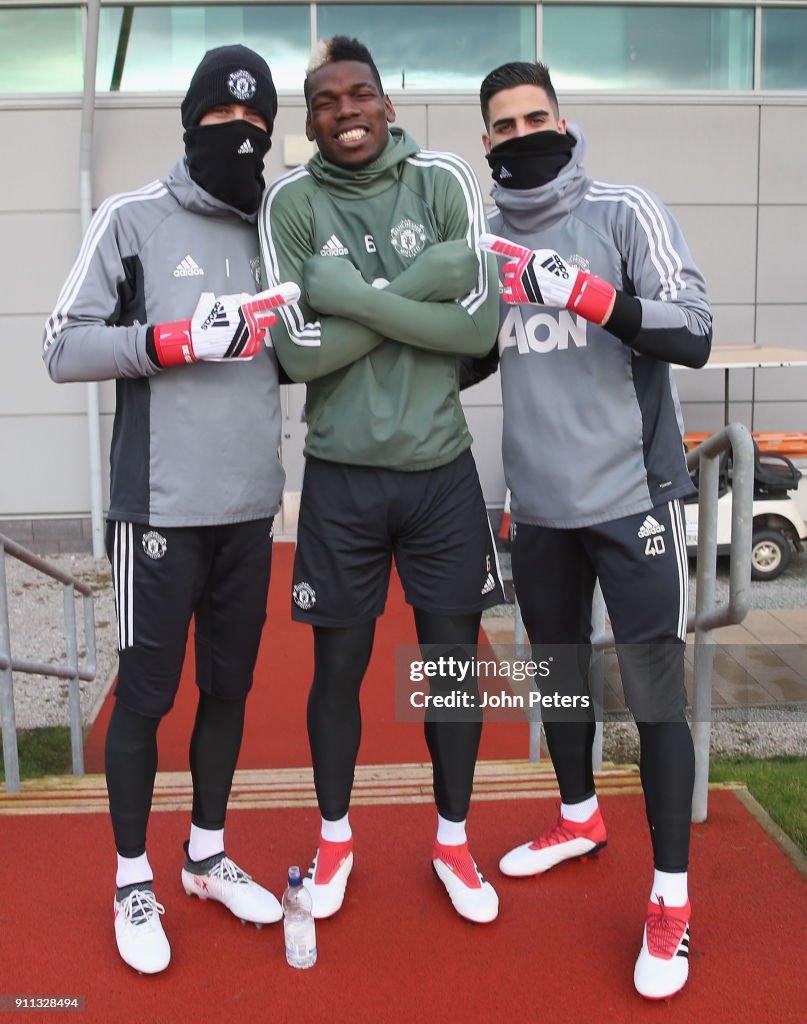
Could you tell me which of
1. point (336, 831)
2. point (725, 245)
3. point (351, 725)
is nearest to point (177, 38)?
point (725, 245)

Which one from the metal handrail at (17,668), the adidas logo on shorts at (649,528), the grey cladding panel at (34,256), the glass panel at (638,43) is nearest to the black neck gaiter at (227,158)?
the adidas logo on shorts at (649,528)

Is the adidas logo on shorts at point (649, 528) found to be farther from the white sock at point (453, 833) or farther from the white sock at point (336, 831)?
the white sock at point (336, 831)

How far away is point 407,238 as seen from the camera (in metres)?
2.46

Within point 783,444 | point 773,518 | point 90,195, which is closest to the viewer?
point 773,518

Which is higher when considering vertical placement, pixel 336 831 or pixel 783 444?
pixel 783 444

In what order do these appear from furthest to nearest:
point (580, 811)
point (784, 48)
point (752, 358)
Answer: point (784, 48)
point (752, 358)
point (580, 811)

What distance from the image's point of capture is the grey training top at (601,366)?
2486 millimetres

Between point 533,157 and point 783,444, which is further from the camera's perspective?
point 783,444

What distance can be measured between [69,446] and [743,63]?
714 centimetres

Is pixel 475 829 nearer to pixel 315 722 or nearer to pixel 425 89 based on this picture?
pixel 315 722

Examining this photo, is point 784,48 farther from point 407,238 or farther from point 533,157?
point 407,238

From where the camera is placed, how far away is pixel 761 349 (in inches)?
320

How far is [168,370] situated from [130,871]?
1282mm

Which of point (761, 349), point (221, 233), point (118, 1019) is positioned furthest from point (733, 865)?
point (761, 349)
